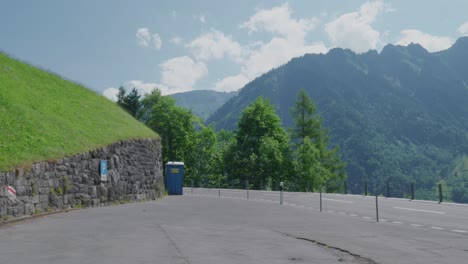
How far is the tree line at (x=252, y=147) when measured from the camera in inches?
2864

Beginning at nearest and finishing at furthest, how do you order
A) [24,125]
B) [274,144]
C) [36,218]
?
[36,218] → [24,125] → [274,144]

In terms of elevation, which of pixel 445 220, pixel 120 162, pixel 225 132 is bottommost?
pixel 445 220

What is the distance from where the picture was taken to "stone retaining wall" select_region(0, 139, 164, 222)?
1594 cm

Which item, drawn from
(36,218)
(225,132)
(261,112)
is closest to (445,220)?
(36,218)

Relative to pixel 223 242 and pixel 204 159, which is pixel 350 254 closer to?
pixel 223 242

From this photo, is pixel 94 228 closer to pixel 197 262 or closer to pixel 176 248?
Answer: pixel 176 248

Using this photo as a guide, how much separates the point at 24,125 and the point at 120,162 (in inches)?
264

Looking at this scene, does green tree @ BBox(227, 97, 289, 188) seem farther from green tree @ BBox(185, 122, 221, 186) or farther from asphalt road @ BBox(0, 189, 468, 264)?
asphalt road @ BBox(0, 189, 468, 264)

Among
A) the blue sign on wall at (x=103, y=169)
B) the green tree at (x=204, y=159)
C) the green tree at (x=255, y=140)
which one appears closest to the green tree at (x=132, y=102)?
the green tree at (x=204, y=159)

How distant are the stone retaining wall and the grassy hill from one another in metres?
0.44

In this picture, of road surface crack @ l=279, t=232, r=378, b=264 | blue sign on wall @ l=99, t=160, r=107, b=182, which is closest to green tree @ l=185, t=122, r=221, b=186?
blue sign on wall @ l=99, t=160, r=107, b=182

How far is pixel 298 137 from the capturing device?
87.4 m

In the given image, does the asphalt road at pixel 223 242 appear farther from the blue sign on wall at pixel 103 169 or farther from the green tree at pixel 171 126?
the green tree at pixel 171 126

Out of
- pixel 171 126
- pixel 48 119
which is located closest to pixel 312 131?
pixel 171 126
